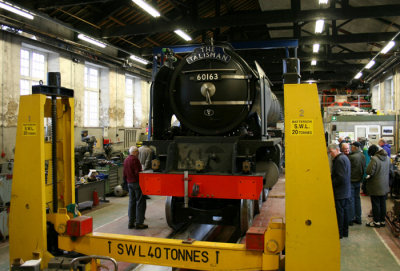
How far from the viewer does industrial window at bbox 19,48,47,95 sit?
10602 mm

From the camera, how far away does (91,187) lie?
8680mm

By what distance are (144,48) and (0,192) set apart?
880 centimetres

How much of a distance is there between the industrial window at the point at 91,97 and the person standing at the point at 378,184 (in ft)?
34.5

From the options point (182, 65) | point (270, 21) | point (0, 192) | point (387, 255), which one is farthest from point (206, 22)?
point (387, 255)

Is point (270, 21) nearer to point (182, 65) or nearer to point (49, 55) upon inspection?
point (182, 65)

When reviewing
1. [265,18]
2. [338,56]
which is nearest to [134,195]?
[265,18]

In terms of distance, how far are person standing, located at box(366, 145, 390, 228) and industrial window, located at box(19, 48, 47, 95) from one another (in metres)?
9.61

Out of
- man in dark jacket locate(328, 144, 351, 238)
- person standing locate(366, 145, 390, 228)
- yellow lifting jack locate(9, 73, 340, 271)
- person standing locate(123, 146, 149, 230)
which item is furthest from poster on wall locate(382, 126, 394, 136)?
yellow lifting jack locate(9, 73, 340, 271)

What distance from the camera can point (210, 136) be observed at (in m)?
5.68

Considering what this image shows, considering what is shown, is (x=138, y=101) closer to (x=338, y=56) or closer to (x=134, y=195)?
(x=338, y=56)

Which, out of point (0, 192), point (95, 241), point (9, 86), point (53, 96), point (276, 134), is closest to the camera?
point (95, 241)

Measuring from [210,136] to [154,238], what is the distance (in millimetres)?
2662

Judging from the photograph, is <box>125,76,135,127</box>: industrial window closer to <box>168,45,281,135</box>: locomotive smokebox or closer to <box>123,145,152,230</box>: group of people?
<box>123,145,152,230</box>: group of people

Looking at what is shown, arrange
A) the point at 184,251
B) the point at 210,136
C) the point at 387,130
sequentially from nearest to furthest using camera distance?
the point at 184,251
the point at 210,136
the point at 387,130
